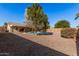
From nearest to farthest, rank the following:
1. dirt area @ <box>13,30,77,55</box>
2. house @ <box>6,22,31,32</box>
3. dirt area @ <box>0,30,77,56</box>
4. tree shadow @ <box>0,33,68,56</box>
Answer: tree shadow @ <box>0,33,68,56</box>
dirt area @ <box>0,30,77,56</box>
house @ <box>6,22,31,32</box>
dirt area @ <box>13,30,77,55</box>

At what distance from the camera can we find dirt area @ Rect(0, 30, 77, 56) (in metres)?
10.7

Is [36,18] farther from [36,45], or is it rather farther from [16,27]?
[36,45]

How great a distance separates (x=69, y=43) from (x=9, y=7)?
4.14m

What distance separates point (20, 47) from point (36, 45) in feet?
3.24

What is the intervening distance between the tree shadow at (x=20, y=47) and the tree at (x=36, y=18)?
1.05 m

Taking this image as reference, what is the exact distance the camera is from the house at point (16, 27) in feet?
35.6

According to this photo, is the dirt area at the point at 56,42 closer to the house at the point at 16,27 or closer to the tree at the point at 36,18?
the house at the point at 16,27

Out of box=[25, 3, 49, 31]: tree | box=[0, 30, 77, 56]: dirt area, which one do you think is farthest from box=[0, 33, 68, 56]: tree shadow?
box=[25, 3, 49, 31]: tree

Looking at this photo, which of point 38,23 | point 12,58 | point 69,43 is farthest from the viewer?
point 69,43

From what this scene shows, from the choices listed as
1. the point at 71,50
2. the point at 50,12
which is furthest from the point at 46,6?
the point at 71,50

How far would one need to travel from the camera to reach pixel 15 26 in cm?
1127

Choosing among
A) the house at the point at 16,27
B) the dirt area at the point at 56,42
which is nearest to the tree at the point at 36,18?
the house at the point at 16,27

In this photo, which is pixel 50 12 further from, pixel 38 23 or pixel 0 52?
pixel 0 52

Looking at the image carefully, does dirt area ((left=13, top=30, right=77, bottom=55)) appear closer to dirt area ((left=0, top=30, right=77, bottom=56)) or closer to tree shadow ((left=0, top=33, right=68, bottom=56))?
dirt area ((left=0, top=30, right=77, bottom=56))
